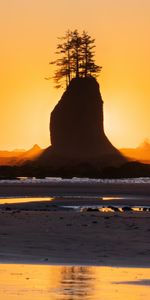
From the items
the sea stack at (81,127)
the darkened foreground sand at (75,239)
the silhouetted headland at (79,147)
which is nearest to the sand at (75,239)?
the darkened foreground sand at (75,239)

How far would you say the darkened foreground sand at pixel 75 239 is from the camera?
24.7m

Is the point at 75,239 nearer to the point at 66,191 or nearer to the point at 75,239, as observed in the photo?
the point at 75,239

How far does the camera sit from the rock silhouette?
182250 mm

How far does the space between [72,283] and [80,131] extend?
170338 mm

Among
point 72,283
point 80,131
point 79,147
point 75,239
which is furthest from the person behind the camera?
point 80,131

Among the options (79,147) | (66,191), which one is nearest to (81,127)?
(79,147)

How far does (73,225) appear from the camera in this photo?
117ft

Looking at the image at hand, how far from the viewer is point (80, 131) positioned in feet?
623

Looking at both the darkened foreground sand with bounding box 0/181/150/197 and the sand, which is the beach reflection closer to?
the sand

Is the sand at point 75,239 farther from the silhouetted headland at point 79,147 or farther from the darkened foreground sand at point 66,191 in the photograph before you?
the silhouetted headland at point 79,147

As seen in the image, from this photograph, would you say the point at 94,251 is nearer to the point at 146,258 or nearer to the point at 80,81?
the point at 146,258

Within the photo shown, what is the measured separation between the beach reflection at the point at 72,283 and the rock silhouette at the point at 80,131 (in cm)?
15546

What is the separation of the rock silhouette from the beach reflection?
155460 mm

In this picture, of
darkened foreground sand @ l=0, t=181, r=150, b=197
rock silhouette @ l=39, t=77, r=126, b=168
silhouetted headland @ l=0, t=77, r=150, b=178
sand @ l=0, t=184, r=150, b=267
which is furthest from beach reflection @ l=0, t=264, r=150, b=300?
rock silhouette @ l=39, t=77, r=126, b=168
